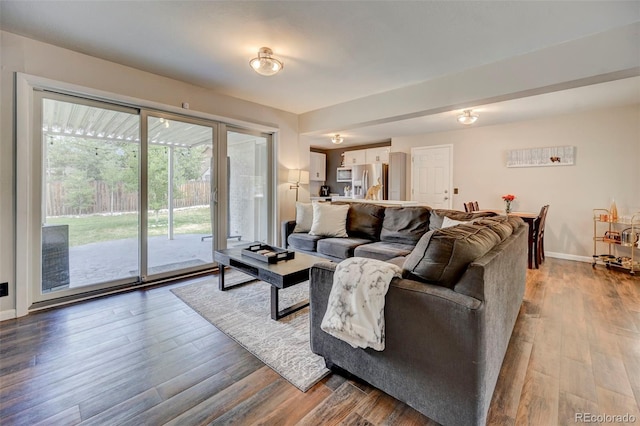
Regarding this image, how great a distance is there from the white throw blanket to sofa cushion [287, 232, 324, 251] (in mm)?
2344

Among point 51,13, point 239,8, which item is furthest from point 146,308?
point 239,8

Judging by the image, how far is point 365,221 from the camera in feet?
13.4

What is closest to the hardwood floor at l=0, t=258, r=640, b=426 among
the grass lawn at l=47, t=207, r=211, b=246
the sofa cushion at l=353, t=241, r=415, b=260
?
the grass lawn at l=47, t=207, r=211, b=246

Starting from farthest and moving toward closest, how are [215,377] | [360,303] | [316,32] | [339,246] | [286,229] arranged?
1. [286,229]
2. [339,246]
3. [316,32]
4. [215,377]
5. [360,303]

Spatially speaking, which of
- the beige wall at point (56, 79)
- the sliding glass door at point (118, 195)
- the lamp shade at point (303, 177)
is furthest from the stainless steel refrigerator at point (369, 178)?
the sliding glass door at point (118, 195)

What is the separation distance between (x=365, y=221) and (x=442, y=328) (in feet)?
9.26

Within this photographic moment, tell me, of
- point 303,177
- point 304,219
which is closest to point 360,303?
point 304,219

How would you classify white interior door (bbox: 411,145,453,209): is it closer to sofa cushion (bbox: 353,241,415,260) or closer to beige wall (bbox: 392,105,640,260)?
beige wall (bbox: 392,105,640,260)

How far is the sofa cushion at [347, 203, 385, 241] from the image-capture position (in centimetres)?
400

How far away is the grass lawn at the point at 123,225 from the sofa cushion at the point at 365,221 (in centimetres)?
207

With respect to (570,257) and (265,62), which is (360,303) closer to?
(265,62)

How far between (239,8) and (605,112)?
5596 mm

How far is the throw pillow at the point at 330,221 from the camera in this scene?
4070mm

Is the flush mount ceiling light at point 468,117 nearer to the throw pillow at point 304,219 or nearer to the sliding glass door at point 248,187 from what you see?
the throw pillow at point 304,219
